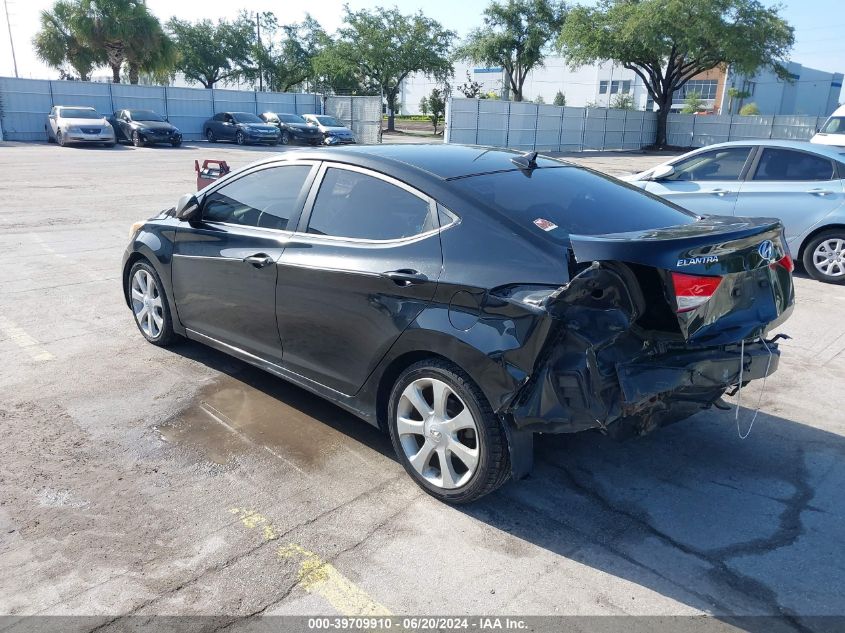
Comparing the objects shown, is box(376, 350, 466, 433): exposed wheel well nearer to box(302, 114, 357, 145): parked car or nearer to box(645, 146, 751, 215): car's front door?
box(645, 146, 751, 215): car's front door

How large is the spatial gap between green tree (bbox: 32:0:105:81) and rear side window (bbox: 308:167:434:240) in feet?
156

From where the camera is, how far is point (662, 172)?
28.0 ft

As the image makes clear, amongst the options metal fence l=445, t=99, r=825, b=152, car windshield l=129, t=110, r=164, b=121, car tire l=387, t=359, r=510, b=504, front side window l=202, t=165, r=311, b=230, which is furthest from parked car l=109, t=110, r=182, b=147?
car tire l=387, t=359, r=510, b=504

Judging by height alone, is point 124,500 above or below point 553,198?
below

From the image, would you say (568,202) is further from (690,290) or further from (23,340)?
(23,340)

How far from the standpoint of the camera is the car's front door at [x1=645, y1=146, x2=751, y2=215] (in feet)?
27.5

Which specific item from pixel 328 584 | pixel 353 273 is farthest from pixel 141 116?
pixel 328 584

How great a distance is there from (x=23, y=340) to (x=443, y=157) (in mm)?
4031

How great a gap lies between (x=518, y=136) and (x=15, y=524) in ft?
109

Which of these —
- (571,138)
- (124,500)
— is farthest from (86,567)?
(571,138)

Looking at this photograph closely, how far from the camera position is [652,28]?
36906 millimetres

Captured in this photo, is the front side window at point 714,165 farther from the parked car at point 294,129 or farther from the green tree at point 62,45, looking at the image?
the green tree at point 62,45

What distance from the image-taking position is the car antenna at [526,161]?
4.07 metres

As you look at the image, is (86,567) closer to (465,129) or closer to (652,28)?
(465,129)
